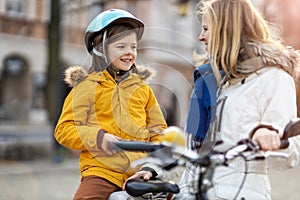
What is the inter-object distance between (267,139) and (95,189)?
0.95 metres

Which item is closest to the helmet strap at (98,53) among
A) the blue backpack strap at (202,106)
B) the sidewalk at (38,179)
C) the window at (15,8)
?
the blue backpack strap at (202,106)

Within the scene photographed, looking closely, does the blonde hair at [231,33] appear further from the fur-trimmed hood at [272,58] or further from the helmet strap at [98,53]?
the helmet strap at [98,53]

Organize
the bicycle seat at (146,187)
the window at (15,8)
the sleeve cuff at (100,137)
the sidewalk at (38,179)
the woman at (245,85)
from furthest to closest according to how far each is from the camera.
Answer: the window at (15,8) < the sidewalk at (38,179) < the sleeve cuff at (100,137) < the woman at (245,85) < the bicycle seat at (146,187)

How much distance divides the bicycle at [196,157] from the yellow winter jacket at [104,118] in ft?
1.87

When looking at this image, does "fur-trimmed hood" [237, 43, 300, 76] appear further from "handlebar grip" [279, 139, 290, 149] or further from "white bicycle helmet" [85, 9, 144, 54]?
"white bicycle helmet" [85, 9, 144, 54]

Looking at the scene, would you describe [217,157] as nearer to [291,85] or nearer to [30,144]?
[291,85]

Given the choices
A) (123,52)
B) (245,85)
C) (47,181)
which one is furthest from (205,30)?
(47,181)

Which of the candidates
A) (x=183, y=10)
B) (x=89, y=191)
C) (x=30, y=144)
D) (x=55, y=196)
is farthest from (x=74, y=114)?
(x=30, y=144)

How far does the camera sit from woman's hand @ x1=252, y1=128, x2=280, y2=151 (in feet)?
7.00

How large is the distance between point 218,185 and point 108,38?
926 mm

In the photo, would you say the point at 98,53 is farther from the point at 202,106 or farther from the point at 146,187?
the point at 146,187

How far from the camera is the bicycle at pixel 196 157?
79.4 inches

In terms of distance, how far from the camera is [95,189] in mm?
2801

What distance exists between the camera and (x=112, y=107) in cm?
286
